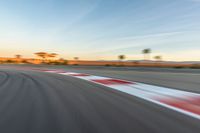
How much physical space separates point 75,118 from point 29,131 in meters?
0.94

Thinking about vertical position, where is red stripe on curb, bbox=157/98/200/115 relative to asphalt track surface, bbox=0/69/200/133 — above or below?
below

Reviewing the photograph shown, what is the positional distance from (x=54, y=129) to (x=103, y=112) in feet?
4.40

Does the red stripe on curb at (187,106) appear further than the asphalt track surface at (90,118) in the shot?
Yes

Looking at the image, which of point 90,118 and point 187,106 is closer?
point 90,118

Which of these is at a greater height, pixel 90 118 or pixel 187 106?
pixel 90 118

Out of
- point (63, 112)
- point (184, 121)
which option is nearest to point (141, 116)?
point (184, 121)

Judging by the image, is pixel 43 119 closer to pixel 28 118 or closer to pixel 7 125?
pixel 28 118

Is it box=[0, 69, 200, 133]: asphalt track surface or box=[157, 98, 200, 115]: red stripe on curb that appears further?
box=[157, 98, 200, 115]: red stripe on curb

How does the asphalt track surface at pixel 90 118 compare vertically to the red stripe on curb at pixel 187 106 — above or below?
above

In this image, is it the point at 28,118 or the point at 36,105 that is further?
the point at 36,105

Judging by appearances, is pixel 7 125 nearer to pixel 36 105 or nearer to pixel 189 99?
pixel 36 105

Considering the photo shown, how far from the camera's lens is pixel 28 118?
3.77 m

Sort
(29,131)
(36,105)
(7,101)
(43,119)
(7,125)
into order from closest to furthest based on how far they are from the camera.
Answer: (29,131) → (7,125) → (43,119) → (36,105) → (7,101)

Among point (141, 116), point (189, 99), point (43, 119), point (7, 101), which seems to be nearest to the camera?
point (43, 119)
